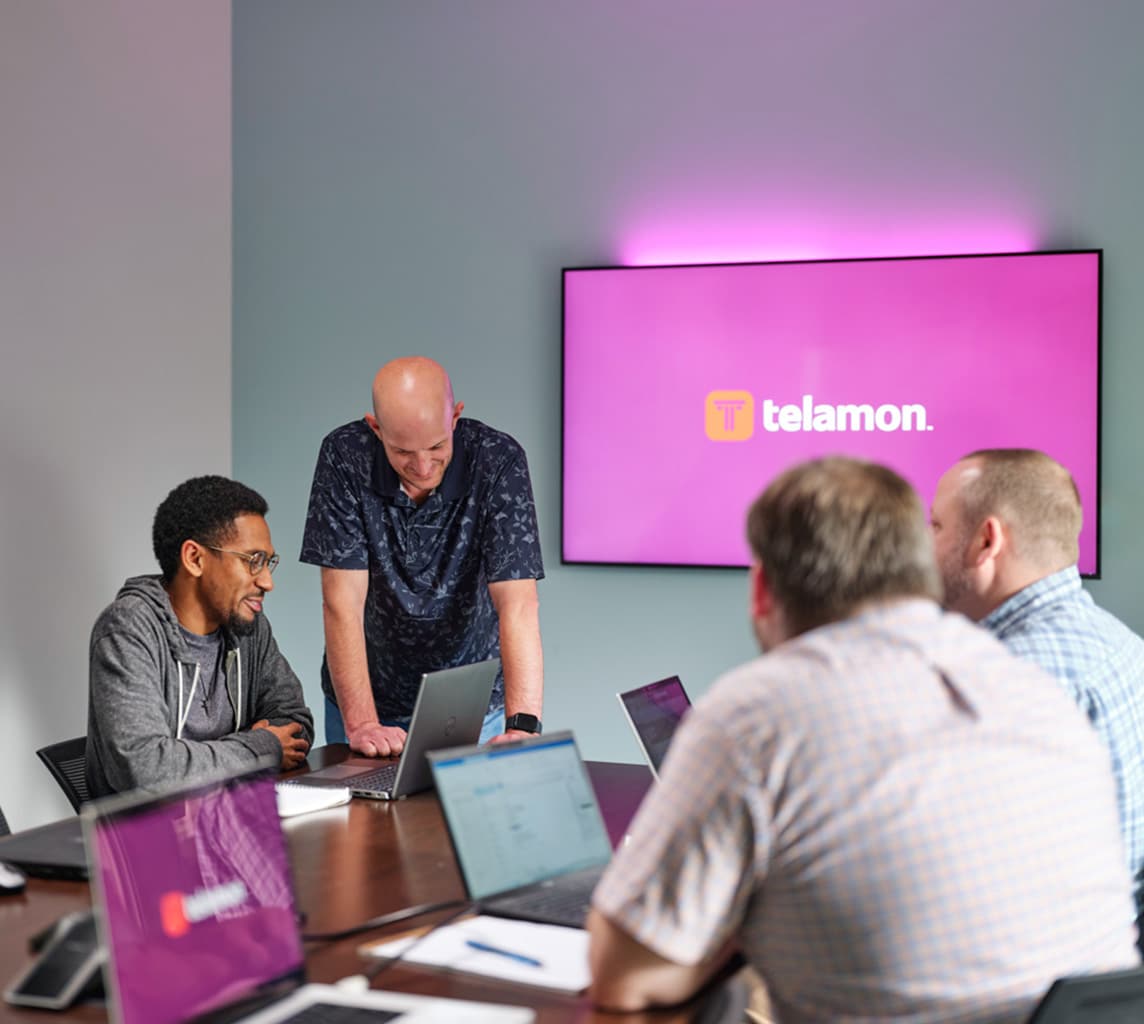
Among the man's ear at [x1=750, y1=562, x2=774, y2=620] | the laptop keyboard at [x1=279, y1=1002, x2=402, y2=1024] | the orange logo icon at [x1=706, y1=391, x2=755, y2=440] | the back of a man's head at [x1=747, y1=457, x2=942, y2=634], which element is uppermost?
the orange logo icon at [x1=706, y1=391, x2=755, y2=440]

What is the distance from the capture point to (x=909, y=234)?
4367 mm

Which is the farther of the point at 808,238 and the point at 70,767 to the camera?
the point at 808,238

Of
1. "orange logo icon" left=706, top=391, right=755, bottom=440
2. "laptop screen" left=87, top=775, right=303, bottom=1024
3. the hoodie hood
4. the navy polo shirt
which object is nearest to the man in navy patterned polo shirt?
the navy polo shirt

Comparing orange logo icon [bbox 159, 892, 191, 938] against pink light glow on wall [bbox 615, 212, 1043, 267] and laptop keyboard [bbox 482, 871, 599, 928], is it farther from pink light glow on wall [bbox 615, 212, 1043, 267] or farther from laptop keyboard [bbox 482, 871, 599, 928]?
pink light glow on wall [bbox 615, 212, 1043, 267]

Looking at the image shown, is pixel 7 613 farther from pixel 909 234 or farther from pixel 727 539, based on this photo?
pixel 909 234

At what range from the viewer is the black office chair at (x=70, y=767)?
9.34 feet

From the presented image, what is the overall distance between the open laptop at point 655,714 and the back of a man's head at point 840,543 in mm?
1069

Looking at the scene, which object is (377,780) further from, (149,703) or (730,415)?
(730,415)

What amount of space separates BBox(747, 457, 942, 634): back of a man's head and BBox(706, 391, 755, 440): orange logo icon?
3050mm

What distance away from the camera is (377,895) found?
1958 millimetres

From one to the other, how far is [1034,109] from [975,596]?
97.1 inches

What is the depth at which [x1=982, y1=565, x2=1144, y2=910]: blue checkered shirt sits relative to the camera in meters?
2.10

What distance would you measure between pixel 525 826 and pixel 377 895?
0.26 metres

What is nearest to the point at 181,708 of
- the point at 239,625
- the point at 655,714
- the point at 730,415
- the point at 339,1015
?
the point at 239,625
